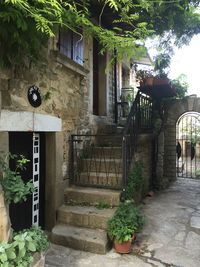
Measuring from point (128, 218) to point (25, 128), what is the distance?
1.78m

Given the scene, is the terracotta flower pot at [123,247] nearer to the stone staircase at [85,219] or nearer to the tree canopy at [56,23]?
the stone staircase at [85,219]

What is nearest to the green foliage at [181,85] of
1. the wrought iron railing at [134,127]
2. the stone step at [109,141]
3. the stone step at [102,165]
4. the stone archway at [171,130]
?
the stone archway at [171,130]

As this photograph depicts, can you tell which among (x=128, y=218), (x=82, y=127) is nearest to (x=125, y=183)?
(x=128, y=218)

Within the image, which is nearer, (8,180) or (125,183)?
(8,180)

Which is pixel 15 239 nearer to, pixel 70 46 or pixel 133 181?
pixel 133 181

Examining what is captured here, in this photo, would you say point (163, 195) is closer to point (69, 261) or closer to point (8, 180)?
point (69, 261)

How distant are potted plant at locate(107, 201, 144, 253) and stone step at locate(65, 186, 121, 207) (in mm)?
365

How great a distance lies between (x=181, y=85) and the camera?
7582mm

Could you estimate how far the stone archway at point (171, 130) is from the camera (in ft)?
25.2

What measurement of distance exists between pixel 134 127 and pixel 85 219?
200 centimetres

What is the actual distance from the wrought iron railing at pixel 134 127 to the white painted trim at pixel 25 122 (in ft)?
3.85

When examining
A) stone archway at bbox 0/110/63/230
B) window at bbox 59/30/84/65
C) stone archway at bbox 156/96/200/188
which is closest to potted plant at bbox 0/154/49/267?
stone archway at bbox 0/110/63/230

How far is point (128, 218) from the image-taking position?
11.9 ft

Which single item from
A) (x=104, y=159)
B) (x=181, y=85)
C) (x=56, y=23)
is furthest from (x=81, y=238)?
(x=181, y=85)
